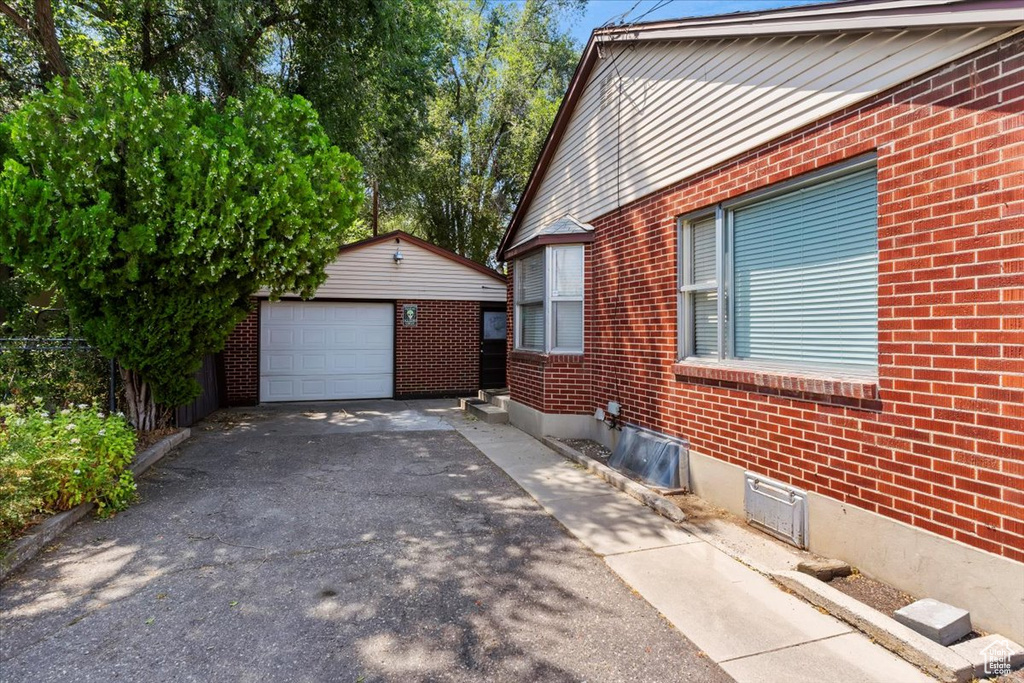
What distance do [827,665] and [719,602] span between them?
694 millimetres

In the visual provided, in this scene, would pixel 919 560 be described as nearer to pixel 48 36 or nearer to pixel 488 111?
pixel 48 36

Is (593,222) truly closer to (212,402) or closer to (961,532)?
(961,532)

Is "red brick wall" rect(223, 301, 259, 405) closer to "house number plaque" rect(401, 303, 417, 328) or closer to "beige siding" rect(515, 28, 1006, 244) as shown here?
"house number plaque" rect(401, 303, 417, 328)

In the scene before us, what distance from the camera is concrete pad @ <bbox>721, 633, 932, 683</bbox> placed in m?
2.52

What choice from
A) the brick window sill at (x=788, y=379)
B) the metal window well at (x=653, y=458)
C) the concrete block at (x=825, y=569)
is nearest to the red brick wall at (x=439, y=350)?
the metal window well at (x=653, y=458)

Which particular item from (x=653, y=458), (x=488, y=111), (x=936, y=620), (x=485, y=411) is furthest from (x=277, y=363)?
(x=488, y=111)

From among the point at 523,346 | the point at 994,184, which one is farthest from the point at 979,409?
the point at 523,346

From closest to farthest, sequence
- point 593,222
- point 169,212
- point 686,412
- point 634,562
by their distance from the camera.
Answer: point 634,562 → point 686,412 → point 169,212 → point 593,222

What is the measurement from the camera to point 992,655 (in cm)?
257

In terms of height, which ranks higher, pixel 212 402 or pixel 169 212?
pixel 169 212

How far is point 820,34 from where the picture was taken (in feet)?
12.6

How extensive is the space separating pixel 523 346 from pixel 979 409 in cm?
643

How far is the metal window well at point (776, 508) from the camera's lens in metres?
3.95

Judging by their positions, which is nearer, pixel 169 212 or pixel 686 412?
pixel 686 412
